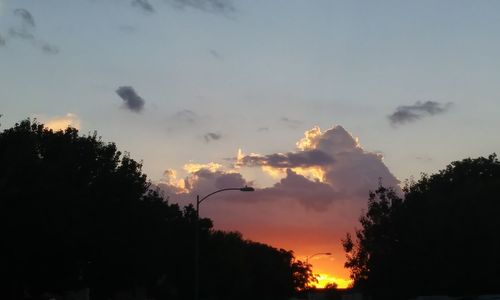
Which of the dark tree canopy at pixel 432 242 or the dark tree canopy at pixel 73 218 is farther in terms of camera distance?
the dark tree canopy at pixel 432 242

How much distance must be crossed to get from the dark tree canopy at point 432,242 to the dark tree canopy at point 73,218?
19.2m

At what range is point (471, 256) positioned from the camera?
61.7m

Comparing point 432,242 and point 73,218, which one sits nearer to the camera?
point 73,218

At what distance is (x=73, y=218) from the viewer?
43969mm

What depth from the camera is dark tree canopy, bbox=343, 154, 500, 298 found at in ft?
201

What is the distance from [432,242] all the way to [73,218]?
31.8 metres

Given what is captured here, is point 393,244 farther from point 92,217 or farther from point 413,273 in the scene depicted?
point 92,217

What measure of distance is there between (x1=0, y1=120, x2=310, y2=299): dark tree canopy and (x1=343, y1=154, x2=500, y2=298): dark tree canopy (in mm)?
19226

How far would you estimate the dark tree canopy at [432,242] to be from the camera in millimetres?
61188

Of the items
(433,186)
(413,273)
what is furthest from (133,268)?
(433,186)

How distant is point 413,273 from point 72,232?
33600mm

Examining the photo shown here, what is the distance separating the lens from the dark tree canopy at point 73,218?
133 feet

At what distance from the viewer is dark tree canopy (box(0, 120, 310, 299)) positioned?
4041cm

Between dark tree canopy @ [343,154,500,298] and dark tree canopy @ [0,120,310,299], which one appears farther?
dark tree canopy @ [343,154,500,298]
